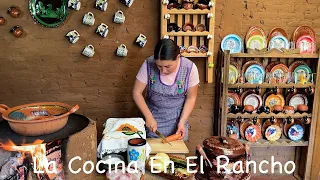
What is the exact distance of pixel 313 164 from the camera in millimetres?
3215

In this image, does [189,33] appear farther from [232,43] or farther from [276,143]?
[276,143]

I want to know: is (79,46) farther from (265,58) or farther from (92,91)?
(265,58)

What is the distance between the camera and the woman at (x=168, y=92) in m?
2.30

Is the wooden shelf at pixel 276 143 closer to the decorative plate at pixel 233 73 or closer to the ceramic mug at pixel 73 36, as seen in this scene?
the decorative plate at pixel 233 73

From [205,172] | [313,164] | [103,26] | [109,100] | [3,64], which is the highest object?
[103,26]

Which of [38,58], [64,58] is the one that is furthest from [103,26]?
[38,58]

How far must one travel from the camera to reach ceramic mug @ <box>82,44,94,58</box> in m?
3.00

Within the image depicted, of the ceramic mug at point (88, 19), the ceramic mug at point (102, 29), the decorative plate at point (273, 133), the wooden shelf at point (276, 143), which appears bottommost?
the wooden shelf at point (276, 143)

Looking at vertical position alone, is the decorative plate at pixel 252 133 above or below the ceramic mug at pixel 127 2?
below

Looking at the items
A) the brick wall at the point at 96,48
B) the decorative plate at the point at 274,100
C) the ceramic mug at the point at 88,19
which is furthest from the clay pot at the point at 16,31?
the decorative plate at the point at 274,100

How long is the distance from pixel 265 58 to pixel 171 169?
6.49 feet

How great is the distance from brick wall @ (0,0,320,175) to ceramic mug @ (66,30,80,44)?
0.19ft

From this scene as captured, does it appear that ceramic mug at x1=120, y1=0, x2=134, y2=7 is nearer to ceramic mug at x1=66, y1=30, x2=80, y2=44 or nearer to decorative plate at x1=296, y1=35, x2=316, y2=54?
ceramic mug at x1=66, y1=30, x2=80, y2=44

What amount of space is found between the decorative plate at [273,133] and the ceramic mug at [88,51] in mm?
1920
